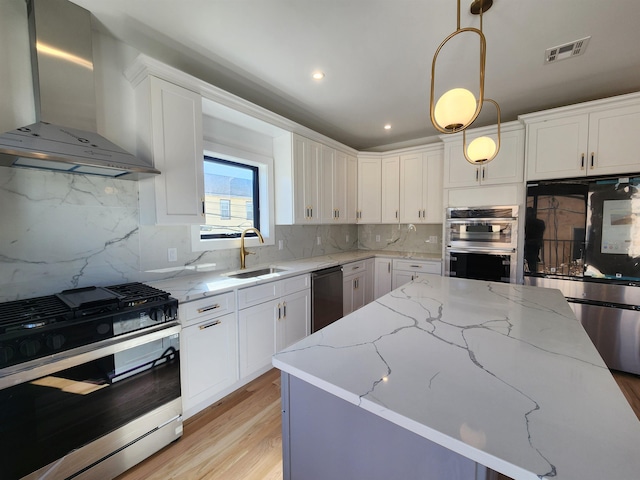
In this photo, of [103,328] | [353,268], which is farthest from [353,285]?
[103,328]

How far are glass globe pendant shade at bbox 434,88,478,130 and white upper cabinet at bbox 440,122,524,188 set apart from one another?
2.23 meters

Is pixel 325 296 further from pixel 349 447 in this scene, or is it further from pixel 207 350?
pixel 349 447

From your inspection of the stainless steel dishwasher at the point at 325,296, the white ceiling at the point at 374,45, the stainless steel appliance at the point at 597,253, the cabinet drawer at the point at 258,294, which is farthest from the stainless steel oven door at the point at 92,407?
the stainless steel appliance at the point at 597,253

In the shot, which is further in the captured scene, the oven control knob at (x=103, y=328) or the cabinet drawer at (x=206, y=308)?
the cabinet drawer at (x=206, y=308)

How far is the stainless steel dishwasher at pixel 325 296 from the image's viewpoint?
2.88 metres

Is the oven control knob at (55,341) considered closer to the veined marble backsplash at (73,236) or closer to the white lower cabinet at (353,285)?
the veined marble backsplash at (73,236)

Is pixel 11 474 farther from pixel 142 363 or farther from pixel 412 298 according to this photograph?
pixel 412 298

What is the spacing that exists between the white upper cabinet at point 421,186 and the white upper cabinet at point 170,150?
285cm

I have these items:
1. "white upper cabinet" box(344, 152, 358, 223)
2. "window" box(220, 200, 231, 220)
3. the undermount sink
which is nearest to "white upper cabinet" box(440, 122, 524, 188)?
"white upper cabinet" box(344, 152, 358, 223)

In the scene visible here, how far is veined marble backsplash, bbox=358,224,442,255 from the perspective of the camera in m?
4.00

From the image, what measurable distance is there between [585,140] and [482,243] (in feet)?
4.31

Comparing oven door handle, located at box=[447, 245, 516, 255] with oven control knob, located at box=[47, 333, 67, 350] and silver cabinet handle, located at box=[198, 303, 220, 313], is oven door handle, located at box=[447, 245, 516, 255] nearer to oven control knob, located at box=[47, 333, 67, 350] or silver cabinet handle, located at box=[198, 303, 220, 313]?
silver cabinet handle, located at box=[198, 303, 220, 313]

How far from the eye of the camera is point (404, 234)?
14.0ft

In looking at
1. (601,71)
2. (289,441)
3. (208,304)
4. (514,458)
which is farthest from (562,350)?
(601,71)
